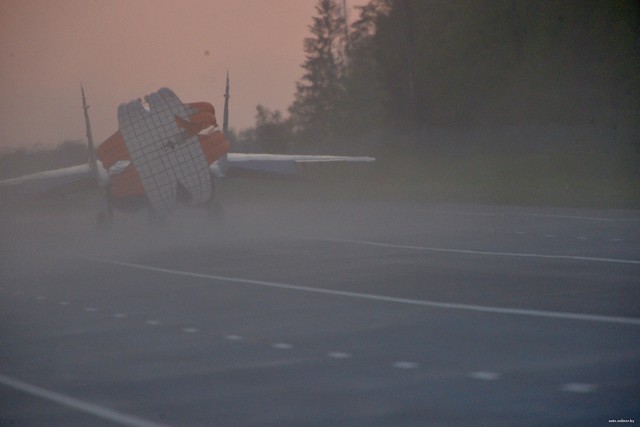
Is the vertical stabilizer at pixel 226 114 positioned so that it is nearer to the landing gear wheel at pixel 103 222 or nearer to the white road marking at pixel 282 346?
the landing gear wheel at pixel 103 222

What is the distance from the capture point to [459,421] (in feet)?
22.0

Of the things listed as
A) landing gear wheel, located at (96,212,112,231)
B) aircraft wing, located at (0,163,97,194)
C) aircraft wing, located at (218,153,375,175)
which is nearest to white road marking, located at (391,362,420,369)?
aircraft wing, located at (218,153,375,175)

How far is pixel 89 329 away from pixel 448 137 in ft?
132

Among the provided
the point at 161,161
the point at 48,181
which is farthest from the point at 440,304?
the point at 48,181

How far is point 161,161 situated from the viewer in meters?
23.0

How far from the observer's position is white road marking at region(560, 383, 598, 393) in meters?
7.39

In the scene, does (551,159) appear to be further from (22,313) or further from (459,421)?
(459,421)

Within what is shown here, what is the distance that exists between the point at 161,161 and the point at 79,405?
15.5 meters

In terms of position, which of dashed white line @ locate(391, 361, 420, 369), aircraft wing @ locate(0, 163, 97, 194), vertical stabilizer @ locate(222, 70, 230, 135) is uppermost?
vertical stabilizer @ locate(222, 70, 230, 135)

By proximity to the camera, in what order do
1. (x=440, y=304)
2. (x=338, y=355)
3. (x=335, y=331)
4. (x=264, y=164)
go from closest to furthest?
(x=338, y=355), (x=335, y=331), (x=440, y=304), (x=264, y=164)

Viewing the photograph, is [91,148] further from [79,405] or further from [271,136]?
[271,136]

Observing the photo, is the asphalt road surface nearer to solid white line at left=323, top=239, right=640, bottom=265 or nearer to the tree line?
solid white line at left=323, top=239, right=640, bottom=265

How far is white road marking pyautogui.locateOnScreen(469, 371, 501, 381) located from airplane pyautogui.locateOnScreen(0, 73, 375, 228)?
1501 cm

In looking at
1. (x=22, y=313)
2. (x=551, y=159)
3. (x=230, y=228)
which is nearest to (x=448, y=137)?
(x=551, y=159)
